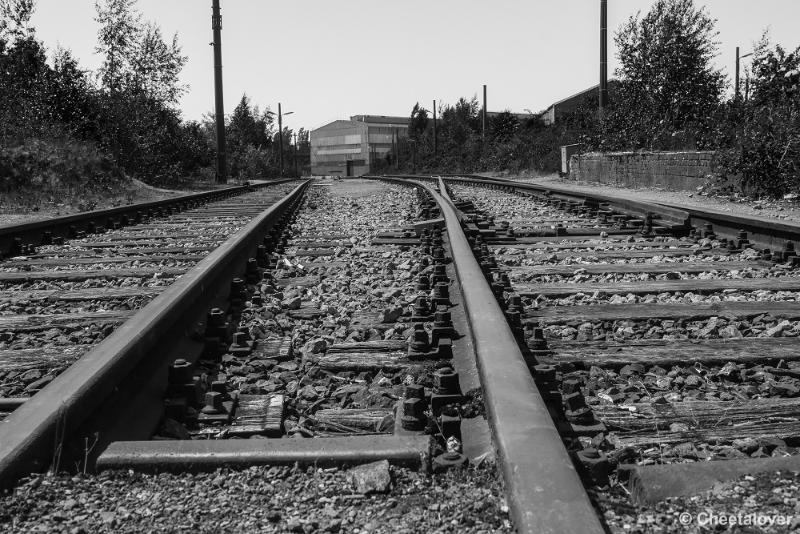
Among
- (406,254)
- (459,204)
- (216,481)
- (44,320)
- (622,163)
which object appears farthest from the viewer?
(622,163)

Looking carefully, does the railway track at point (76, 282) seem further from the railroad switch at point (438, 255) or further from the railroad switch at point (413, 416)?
the railroad switch at point (438, 255)

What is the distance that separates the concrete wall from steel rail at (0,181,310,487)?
434 inches

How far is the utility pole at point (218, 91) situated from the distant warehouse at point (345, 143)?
75.2m

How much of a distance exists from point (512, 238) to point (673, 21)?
60.2 feet

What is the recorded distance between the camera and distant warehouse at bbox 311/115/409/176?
347ft

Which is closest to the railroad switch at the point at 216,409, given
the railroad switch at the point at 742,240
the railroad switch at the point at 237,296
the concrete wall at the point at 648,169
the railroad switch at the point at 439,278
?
the railroad switch at the point at 237,296

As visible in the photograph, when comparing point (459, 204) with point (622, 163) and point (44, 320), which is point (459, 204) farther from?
point (622, 163)

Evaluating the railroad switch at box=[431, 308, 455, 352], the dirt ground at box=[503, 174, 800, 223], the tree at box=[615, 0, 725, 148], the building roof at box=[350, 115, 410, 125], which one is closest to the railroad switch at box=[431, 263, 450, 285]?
the railroad switch at box=[431, 308, 455, 352]

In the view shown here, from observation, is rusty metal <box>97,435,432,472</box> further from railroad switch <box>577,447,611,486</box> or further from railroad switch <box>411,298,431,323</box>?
railroad switch <box>411,298,431,323</box>

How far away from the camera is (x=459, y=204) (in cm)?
855

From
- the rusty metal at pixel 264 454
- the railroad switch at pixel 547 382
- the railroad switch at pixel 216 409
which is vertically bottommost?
the railroad switch at pixel 216 409

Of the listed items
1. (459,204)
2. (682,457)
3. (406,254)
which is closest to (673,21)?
(459,204)

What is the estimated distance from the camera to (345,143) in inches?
4296

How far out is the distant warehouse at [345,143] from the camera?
105750 millimetres
